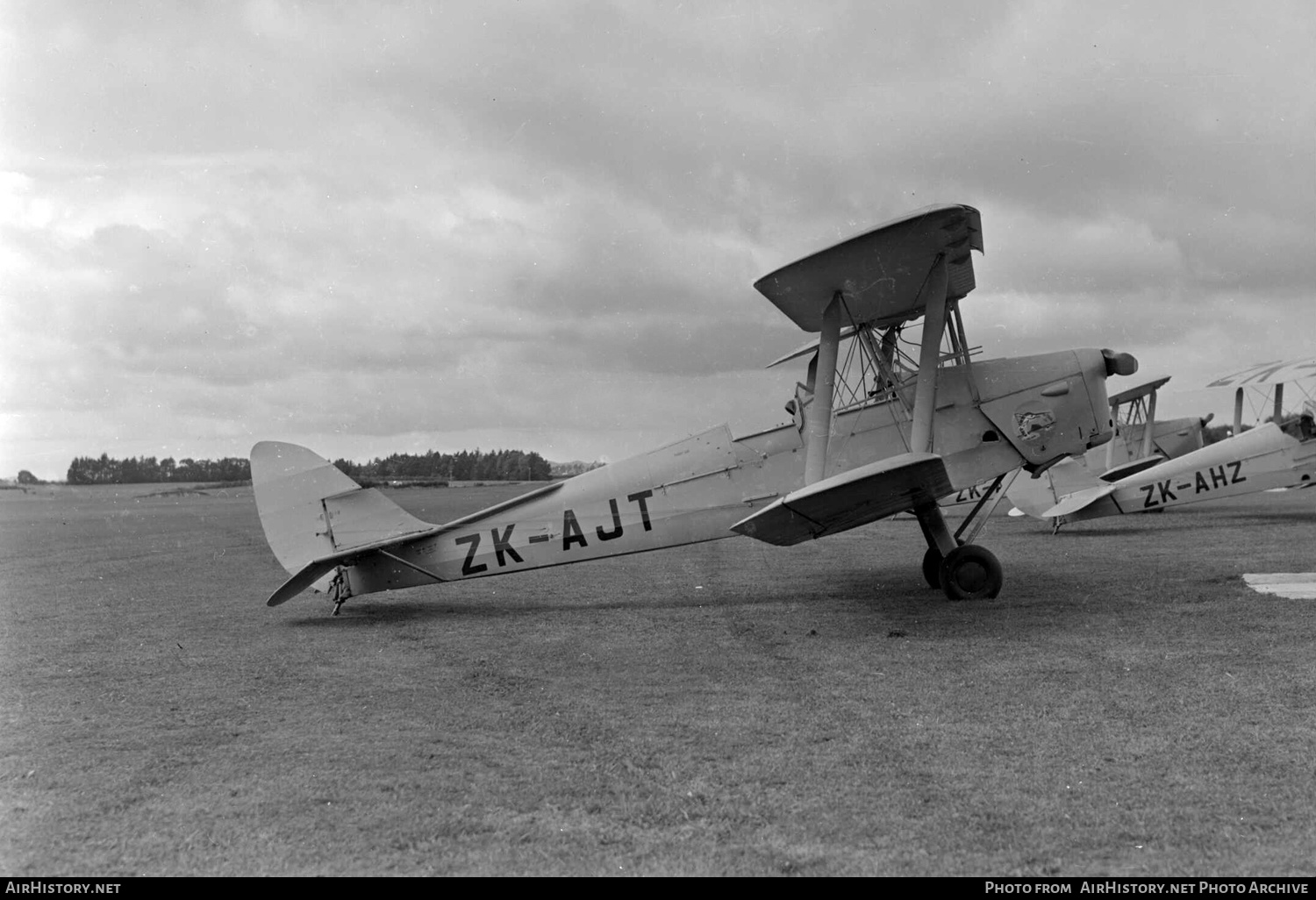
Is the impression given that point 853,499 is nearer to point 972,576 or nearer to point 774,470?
point 774,470

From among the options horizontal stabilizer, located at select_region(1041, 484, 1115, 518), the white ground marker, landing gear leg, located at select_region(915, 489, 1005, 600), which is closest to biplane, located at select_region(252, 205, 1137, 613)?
landing gear leg, located at select_region(915, 489, 1005, 600)

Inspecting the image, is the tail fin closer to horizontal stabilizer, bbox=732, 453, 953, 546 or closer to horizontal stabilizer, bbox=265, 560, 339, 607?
horizontal stabilizer, bbox=265, 560, 339, 607

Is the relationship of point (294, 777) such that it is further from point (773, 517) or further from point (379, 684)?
point (773, 517)

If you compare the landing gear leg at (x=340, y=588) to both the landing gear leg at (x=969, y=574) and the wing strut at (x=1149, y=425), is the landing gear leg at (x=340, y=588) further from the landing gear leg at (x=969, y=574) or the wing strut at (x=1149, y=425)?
the wing strut at (x=1149, y=425)

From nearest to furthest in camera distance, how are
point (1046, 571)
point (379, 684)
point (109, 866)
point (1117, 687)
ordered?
point (109, 866) → point (1117, 687) → point (379, 684) → point (1046, 571)

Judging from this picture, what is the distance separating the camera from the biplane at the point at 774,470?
8148mm

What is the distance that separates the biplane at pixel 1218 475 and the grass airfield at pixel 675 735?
5818mm

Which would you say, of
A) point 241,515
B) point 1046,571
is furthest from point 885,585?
point 241,515

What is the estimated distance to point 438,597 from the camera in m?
9.57

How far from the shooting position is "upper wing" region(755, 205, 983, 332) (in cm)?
677

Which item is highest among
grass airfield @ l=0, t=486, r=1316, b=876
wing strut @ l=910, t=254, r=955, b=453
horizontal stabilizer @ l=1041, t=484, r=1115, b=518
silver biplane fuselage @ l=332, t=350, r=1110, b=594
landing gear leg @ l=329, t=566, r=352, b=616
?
wing strut @ l=910, t=254, r=955, b=453

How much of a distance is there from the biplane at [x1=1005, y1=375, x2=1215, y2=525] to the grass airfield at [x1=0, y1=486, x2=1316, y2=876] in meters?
6.76

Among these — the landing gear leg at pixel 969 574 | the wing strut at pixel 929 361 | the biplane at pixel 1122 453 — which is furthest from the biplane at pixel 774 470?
the biplane at pixel 1122 453
